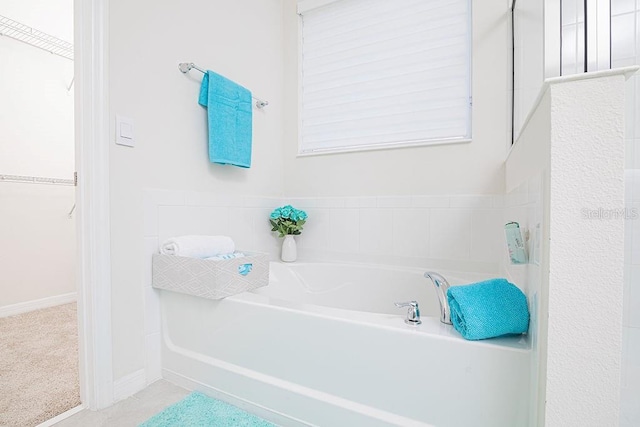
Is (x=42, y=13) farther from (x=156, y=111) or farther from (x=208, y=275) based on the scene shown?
(x=208, y=275)

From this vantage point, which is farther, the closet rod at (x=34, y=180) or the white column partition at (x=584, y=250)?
the closet rod at (x=34, y=180)

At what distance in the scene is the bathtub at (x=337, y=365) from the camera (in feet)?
2.71

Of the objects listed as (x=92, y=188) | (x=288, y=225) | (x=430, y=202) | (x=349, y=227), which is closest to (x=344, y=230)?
(x=349, y=227)

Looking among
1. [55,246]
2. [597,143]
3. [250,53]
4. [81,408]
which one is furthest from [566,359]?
[55,246]

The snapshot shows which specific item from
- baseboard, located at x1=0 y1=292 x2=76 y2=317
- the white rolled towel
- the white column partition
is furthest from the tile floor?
baseboard, located at x1=0 y1=292 x2=76 y2=317

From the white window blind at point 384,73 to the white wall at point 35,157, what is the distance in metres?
2.03

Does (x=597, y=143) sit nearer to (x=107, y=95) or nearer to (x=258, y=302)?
(x=258, y=302)

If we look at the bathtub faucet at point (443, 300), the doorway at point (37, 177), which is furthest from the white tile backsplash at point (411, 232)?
the doorway at point (37, 177)

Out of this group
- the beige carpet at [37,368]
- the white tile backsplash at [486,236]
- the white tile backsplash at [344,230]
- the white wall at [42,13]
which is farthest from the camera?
the white wall at [42,13]

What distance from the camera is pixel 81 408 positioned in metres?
1.25

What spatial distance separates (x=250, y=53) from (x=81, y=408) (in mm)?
2110

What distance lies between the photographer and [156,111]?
1.45 m

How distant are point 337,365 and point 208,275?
631 mm

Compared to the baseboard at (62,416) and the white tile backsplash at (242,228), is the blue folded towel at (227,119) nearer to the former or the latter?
the white tile backsplash at (242,228)
